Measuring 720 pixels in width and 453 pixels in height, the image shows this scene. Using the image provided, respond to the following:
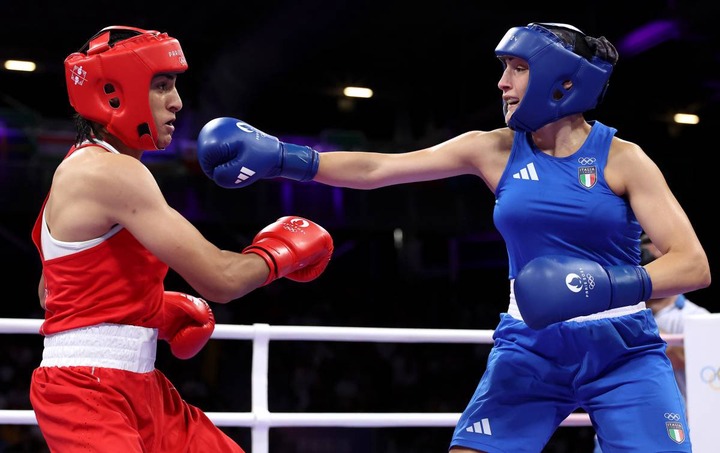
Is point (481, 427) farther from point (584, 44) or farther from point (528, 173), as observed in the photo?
point (584, 44)

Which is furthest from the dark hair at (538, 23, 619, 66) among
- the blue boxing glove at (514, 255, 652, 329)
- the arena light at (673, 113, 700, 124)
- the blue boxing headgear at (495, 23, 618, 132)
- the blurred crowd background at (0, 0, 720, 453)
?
the arena light at (673, 113, 700, 124)

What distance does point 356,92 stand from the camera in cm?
1027

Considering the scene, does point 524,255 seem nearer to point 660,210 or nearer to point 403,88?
point 660,210

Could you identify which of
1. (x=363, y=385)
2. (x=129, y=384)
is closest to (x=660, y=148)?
(x=363, y=385)

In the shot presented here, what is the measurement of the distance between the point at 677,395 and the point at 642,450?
0.60 ft

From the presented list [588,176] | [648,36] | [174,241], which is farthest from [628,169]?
[648,36]

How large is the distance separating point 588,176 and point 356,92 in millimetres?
8282

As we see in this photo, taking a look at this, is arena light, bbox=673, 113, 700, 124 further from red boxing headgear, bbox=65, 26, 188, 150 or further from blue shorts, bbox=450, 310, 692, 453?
red boxing headgear, bbox=65, 26, 188, 150

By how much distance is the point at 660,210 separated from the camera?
2.04 meters

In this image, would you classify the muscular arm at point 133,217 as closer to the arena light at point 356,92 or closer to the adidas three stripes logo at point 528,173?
the adidas three stripes logo at point 528,173

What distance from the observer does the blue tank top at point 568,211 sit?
82.7 inches

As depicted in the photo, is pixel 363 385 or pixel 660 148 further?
pixel 660 148

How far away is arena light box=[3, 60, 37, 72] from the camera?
9109 millimetres

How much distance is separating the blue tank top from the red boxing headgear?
3.08 feet
